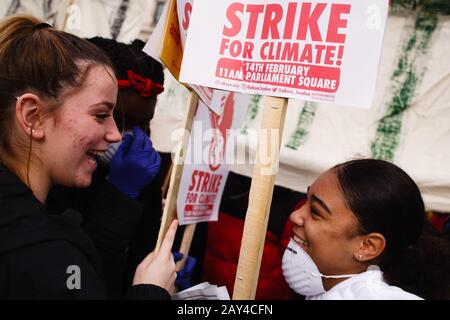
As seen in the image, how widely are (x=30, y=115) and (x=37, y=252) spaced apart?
16.4 inches

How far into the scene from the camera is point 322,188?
1.47 m

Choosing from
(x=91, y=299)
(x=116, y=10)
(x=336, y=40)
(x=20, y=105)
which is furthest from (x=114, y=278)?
(x=116, y=10)

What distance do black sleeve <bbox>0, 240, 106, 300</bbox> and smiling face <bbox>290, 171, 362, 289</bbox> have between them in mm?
847

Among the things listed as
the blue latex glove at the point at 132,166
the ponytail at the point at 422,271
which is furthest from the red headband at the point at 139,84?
the ponytail at the point at 422,271

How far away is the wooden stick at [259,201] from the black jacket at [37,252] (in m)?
0.50

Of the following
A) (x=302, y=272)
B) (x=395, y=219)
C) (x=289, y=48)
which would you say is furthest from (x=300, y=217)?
(x=289, y=48)

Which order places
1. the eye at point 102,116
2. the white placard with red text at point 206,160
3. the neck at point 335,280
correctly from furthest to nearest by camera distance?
the white placard with red text at point 206,160 < the neck at point 335,280 < the eye at point 102,116

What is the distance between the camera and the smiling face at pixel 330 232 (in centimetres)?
137

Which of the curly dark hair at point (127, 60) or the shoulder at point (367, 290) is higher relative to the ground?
the curly dark hair at point (127, 60)

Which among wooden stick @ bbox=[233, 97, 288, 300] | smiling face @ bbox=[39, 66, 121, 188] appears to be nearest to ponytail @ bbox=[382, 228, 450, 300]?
wooden stick @ bbox=[233, 97, 288, 300]

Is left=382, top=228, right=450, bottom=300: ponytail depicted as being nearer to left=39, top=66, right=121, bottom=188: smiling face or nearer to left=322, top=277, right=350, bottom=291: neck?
left=322, top=277, right=350, bottom=291: neck

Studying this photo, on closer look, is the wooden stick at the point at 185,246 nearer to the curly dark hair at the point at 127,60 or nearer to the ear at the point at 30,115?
the curly dark hair at the point at 127,60
